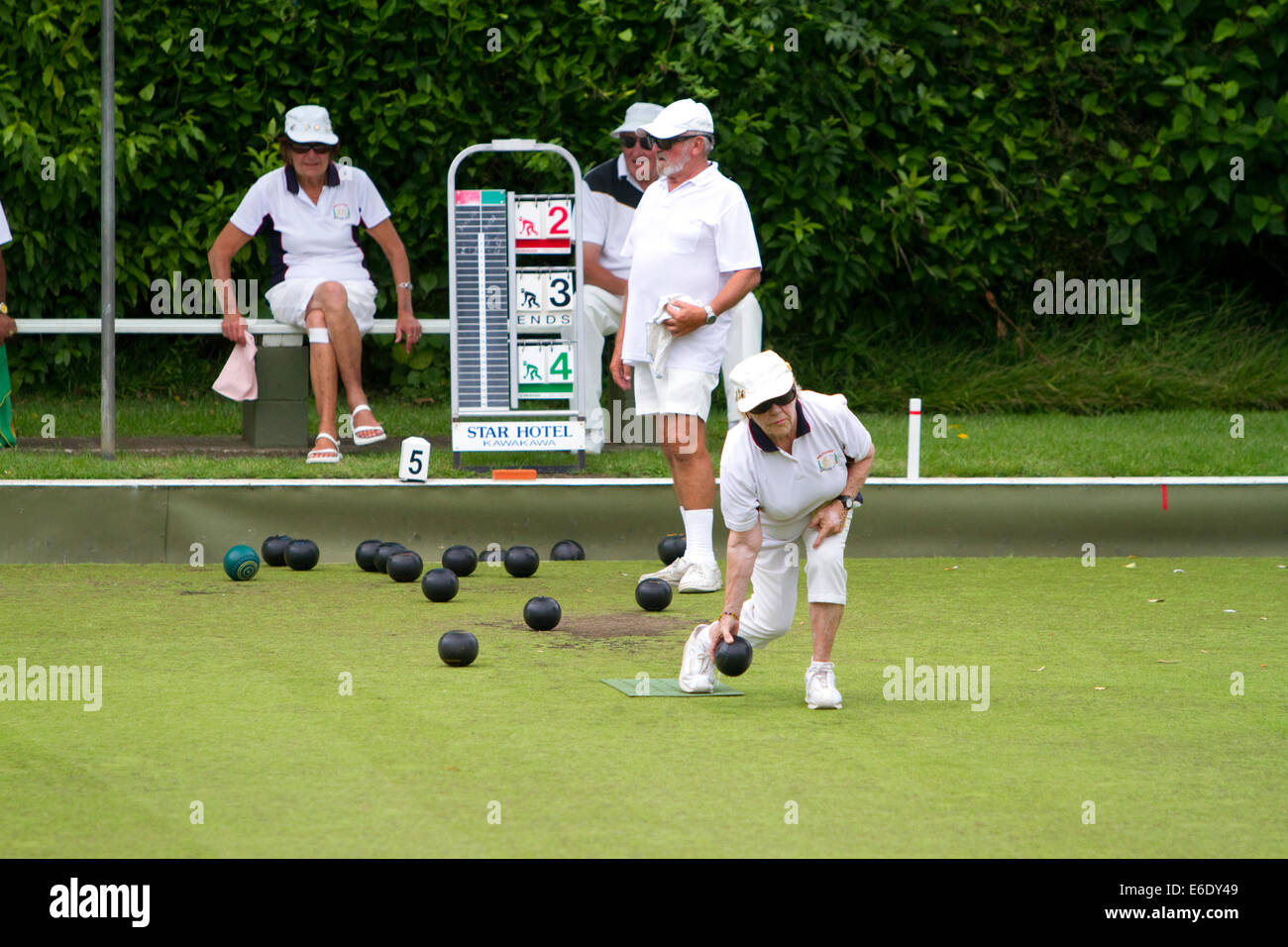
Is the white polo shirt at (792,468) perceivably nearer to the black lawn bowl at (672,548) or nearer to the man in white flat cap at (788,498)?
the man in white flat cap at (788,498)

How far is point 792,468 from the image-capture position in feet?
16.7

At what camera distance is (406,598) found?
7137 millimetres

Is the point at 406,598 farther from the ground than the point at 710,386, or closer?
closer

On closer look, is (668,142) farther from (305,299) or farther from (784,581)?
(305,299)

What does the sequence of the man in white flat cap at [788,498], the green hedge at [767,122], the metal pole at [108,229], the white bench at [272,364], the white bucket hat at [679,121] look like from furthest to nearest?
1. the green hedge at [767,122]
2. the white bench at [272,364]
3. the metal pole at [108,229]
4. the white bucket hat at [679,121]
5. the man in white flat cap at [788,498]

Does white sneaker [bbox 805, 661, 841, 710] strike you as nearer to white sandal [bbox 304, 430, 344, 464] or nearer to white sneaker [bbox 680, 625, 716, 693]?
white sneaker [bbox 680, 625, 716, 693]

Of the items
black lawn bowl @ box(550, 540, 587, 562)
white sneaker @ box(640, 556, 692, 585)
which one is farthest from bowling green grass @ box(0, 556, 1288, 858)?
black lawn bowl @ box(550, 540, 587, 562)

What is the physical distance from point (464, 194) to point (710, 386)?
2471 millimetres

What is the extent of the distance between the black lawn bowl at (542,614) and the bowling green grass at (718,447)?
2415mm

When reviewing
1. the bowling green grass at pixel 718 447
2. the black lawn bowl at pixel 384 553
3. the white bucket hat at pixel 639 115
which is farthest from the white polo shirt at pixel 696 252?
the white bucket hat at pixel 639 115

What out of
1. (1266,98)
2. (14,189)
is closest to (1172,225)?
(1266,98)

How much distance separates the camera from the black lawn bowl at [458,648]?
5590 millimetres

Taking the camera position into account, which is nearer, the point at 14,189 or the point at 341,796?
→ the point at 341,796
